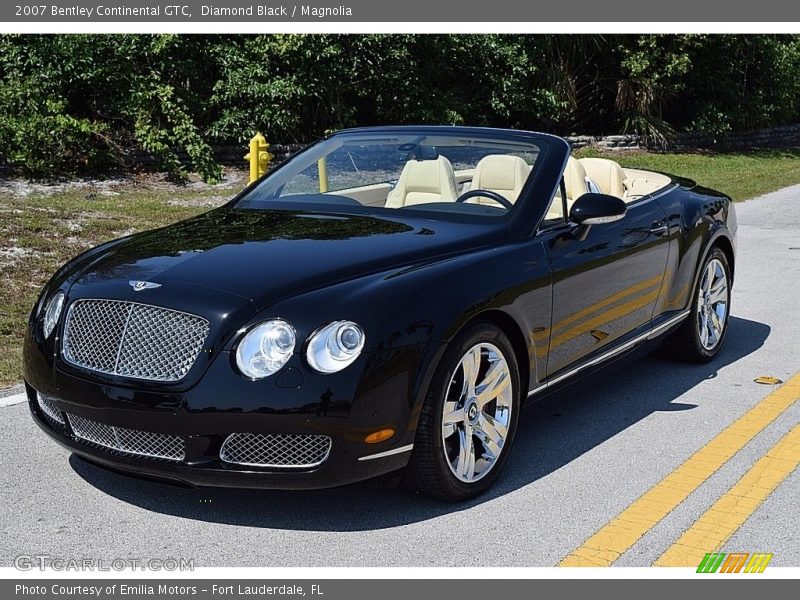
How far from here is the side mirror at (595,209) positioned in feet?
16.7

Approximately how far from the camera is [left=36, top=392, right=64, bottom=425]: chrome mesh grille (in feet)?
14.0

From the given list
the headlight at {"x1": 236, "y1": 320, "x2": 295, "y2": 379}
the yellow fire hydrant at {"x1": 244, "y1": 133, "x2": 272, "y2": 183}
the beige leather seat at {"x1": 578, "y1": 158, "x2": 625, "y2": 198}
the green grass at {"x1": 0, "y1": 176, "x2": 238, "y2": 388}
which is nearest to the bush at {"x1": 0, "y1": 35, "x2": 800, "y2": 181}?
the green grass at {"x1": 0, "y1": 176, "x2": 238, "y2": 388}

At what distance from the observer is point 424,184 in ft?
18.0

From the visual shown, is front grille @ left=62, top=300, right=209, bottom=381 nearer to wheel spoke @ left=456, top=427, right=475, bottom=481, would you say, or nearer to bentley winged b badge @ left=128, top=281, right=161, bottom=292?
bentley winged b badge @ left=128, top=281, right=161, bottom=292

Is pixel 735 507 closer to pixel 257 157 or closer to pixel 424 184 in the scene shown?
pixel 424 184

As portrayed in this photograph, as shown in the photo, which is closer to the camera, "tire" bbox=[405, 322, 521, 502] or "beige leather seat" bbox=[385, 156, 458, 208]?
"tire" bbox=[405, 322, 521, 502]

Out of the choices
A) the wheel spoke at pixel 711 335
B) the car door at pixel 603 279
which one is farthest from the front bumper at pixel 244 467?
the wheel spoke at pixel 711 335

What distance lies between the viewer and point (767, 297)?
340 inches

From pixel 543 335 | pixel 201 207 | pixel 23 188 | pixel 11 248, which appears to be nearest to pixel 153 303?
pixel 543 335

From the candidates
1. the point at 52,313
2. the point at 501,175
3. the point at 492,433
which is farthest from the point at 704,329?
the point at 52,313

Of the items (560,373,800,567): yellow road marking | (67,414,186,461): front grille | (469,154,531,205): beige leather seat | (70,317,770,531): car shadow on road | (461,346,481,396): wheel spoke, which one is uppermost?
(469,154,531,205): beige leather seat

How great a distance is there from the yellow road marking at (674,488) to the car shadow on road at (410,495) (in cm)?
34

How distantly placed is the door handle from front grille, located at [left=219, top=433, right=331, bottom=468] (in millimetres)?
2653

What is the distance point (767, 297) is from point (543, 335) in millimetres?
4439
